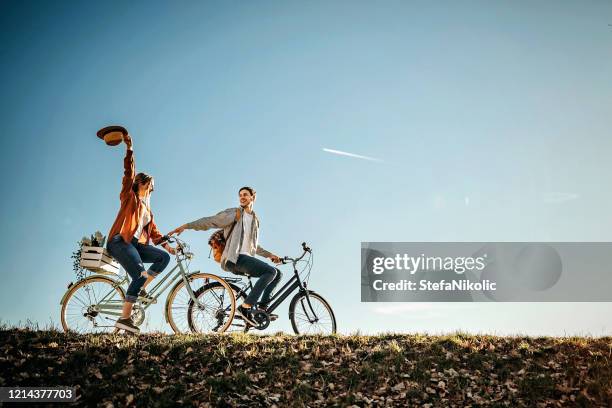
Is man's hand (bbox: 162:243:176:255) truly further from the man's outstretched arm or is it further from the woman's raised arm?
the woman's raised arm

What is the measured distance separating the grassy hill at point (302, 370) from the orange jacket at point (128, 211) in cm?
188

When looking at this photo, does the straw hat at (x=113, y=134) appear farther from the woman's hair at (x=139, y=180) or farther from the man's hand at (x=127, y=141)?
the woman's hair at (x=139, y=180)

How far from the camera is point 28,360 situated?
316 inches

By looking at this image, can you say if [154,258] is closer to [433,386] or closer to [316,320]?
[316,320]

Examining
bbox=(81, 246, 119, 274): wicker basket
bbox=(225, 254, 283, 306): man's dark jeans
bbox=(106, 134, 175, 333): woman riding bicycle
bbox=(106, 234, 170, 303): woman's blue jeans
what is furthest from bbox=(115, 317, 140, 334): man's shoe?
bbox=(225, 254, 283, 306): man's dark jeans

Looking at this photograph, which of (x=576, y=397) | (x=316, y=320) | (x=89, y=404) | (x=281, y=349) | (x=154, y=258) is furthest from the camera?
(x=316, y=320)

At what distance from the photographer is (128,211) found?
922cm

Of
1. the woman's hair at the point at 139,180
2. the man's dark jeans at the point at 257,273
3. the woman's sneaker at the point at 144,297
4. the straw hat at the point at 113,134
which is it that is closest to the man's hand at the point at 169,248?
the woman's sneaker at the point at 144,297

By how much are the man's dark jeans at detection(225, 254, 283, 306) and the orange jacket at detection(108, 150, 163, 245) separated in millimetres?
1799

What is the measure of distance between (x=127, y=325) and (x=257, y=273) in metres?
2.55

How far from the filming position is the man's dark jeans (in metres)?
9.73

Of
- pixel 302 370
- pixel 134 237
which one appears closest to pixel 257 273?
pixel 302 370

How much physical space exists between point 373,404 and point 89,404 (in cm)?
408

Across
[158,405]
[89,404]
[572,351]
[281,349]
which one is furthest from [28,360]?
[572,351]
